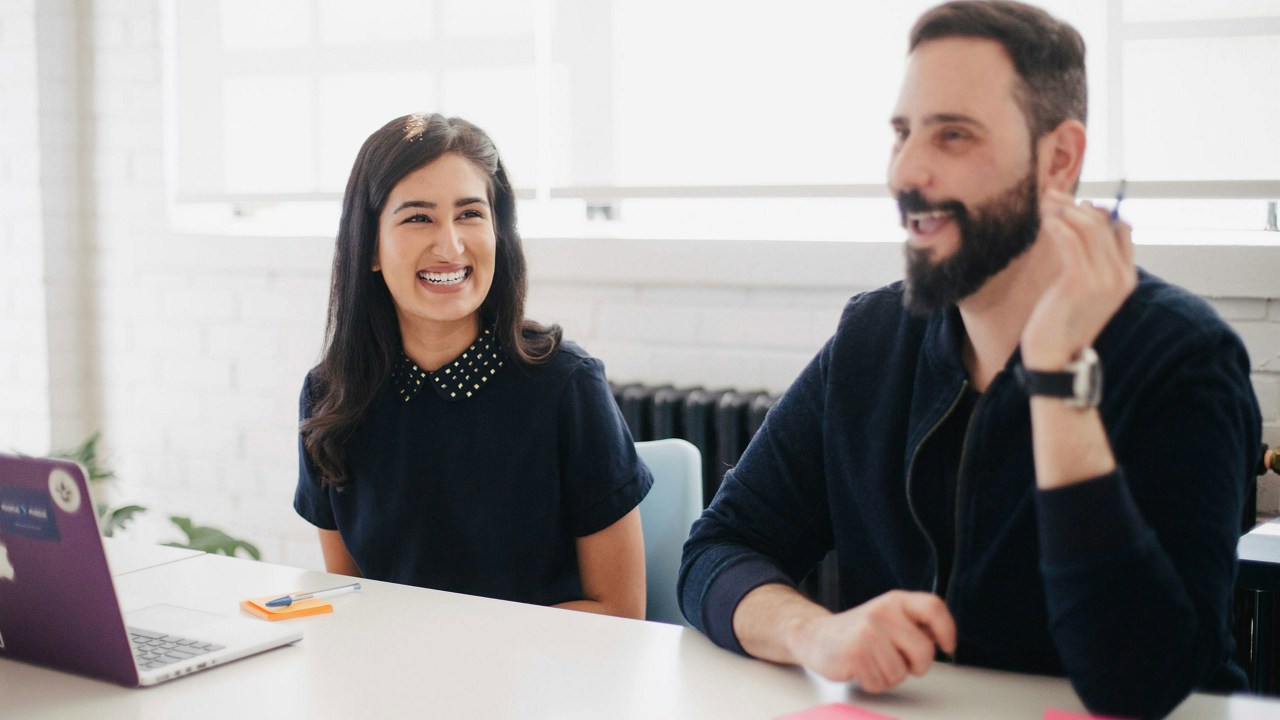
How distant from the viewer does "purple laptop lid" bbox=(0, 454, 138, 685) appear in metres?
1.23

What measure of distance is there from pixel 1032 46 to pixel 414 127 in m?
0.96

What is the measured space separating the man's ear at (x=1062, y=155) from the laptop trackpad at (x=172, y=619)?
3.42 ft

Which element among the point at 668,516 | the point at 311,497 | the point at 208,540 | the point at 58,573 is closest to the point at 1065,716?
the point at 668,516

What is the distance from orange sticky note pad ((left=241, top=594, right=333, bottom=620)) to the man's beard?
2.65ft

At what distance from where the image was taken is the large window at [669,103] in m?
2.23

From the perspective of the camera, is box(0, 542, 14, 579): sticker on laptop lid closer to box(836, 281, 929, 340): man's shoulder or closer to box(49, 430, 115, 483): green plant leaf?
box(836, 281, 929, 340): man's shoulder

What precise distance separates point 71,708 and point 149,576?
48cm

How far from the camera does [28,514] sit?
4.17 ft

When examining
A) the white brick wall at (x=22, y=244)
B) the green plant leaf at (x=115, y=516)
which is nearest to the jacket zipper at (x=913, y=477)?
the green plant leaf at (x=115, y=516)

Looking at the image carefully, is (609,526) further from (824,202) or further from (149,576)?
(824,202)

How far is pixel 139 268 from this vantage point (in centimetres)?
354

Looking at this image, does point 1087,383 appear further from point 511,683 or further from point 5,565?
point 5,565

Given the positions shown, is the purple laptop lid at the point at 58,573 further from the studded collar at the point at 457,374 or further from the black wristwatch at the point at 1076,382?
the black wristwatch at the point at 1076,382

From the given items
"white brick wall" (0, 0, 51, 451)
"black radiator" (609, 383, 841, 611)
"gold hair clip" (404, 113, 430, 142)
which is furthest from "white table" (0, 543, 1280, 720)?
"white brick wall" (0, 0, 51, 451)
